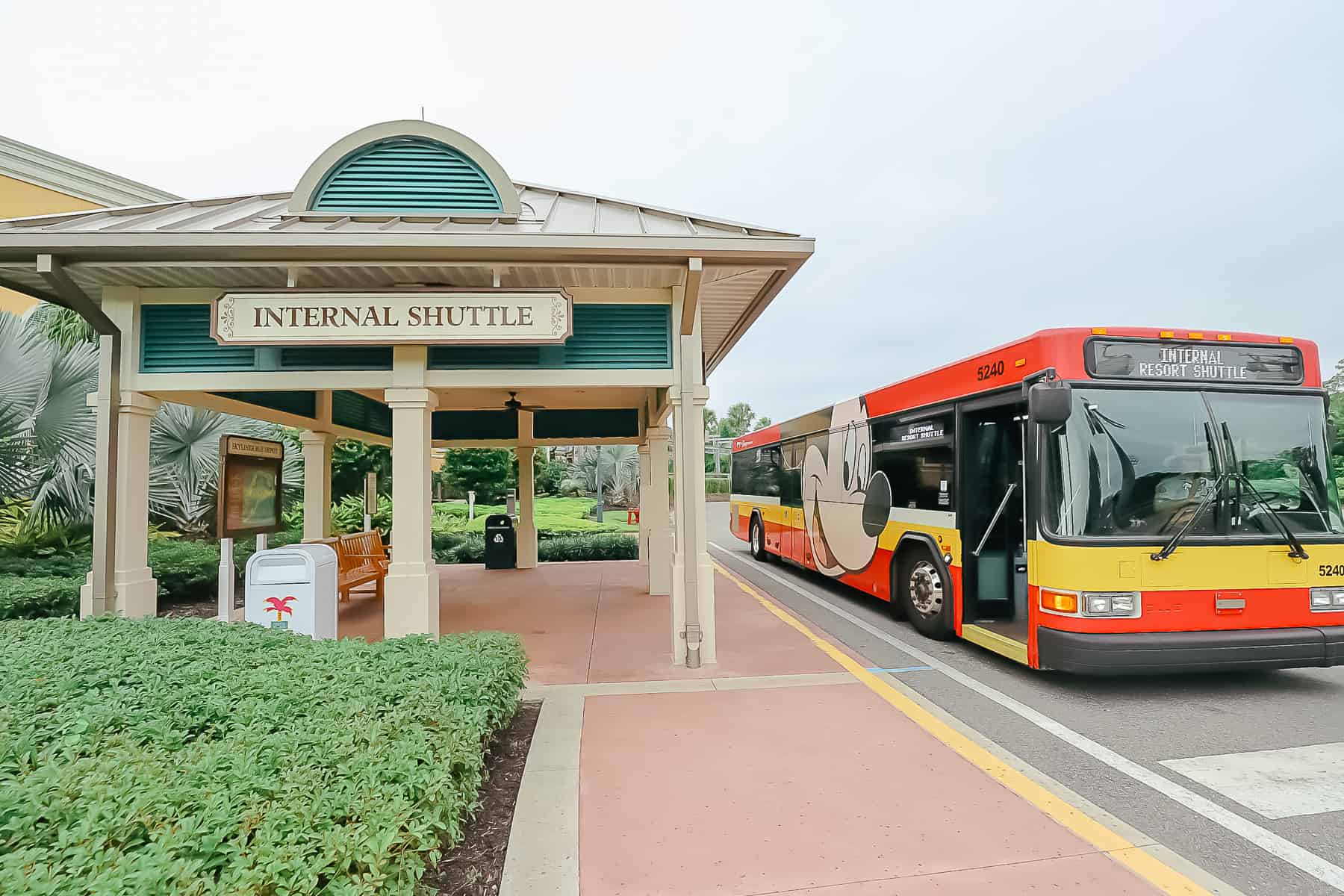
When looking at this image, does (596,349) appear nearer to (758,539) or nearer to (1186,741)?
(1186,741)

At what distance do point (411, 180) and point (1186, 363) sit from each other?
23.1 ft

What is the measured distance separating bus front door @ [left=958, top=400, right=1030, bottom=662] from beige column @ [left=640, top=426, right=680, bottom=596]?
16.4 feet

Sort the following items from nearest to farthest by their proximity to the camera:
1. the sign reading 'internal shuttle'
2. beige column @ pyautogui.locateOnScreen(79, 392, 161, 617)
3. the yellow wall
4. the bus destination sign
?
the bus destination sign < the sign reading 'internal shuttle' < beige column @ pyautogui.locateOnScreen(79, 392, 161, 617) < the yellow wall

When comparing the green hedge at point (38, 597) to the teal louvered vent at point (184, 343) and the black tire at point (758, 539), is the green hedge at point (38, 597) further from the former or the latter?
the black tire at point (758, 539)

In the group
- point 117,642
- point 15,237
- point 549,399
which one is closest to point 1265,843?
point 117,642

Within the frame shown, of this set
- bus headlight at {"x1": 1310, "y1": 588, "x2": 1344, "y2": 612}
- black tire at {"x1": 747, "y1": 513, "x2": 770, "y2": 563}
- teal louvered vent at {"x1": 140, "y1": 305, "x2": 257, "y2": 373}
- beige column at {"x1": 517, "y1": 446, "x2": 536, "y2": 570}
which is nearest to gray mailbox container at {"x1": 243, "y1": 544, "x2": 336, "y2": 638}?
teal louvered vent at {"x1": 140, "y1": 305, "x2": 257, "y2": 373}

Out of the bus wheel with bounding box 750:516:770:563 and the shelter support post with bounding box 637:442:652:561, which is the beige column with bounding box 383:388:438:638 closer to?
the shelter support post with bounding box 637:442:652:561

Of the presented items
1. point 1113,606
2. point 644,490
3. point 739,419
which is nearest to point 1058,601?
point 1113,606

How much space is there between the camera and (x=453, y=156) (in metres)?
6.61

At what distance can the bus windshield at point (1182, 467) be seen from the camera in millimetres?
5324

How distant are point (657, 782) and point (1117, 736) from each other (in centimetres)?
324

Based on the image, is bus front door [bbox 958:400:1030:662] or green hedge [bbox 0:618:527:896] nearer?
green hedge [bbox 0:618:527:896]

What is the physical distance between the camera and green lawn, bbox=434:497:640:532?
23.9m

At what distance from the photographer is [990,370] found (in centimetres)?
645
